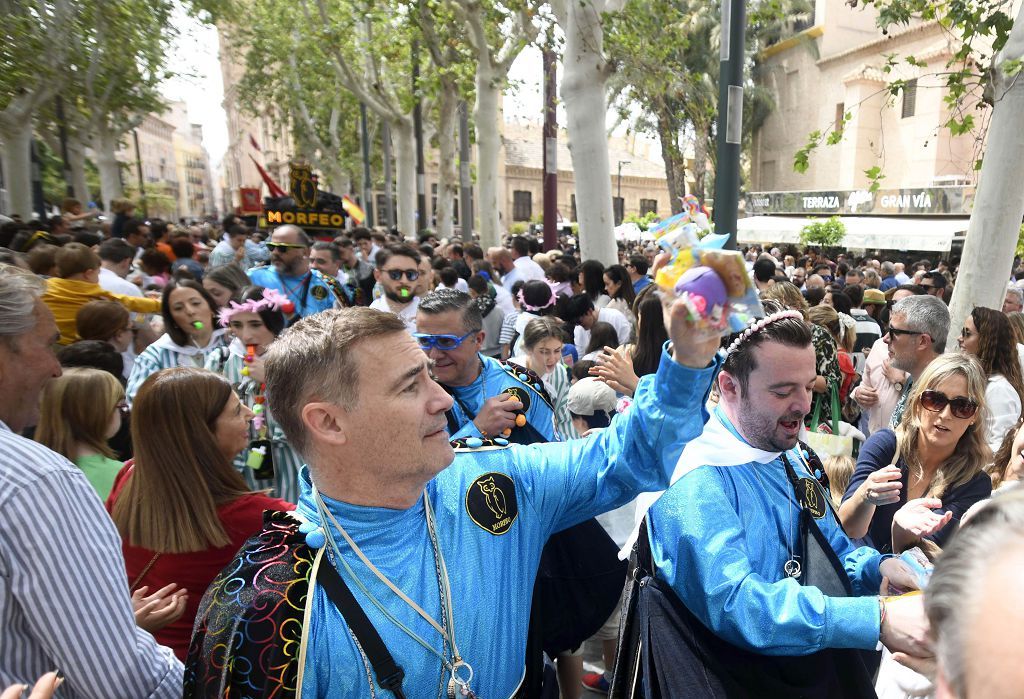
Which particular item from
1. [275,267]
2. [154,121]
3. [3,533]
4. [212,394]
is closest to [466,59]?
[275,267]

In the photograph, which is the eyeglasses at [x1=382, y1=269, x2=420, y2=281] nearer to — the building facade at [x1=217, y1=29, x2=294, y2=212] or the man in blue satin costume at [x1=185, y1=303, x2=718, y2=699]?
the man in blue satin costume at [x1=185, y1=303, x2=718, y2=699]

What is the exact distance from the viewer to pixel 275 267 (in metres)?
6.46

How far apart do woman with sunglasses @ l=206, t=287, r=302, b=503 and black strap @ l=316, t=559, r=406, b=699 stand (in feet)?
5.95

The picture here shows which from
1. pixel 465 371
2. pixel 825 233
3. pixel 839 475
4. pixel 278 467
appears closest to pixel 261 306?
pixel 278 467

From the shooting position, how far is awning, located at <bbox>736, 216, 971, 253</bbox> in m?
23.3

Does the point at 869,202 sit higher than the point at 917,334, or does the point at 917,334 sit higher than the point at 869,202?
the point at 869,202

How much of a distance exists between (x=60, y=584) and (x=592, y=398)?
2.83 m

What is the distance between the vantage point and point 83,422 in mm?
2783

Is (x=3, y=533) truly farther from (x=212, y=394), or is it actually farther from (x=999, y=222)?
(x=999, y=222)

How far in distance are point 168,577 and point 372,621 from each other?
1009 mm

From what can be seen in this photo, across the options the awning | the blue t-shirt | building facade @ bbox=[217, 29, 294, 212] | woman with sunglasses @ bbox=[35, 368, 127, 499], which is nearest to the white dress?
woman with sunglasses @ bbox=[35, 368, 127, 499]

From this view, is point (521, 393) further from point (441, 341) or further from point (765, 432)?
point (765, 432)

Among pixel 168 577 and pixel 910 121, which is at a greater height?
pixel 910 121

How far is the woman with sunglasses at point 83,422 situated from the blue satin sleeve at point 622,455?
189 cm
